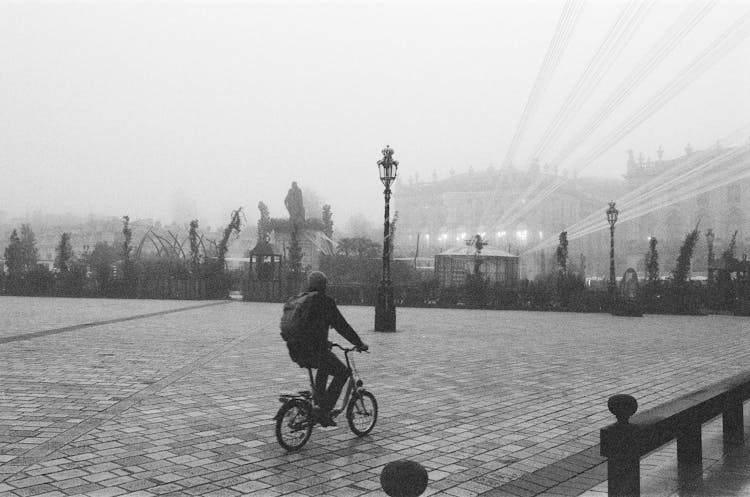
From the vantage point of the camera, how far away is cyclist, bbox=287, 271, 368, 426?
5.50 metres

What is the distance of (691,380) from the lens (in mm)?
9344

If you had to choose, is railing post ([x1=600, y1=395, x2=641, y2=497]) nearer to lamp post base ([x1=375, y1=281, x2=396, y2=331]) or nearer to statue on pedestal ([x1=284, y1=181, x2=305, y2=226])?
lamp post base ([x1=375, y1=281, x2=396, y2=331])

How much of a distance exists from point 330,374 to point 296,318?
1.94 feet

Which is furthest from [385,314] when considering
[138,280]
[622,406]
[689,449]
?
[138,280]

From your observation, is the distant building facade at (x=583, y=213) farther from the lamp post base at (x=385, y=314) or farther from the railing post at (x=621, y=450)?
the railing post at (x=621, y=450)

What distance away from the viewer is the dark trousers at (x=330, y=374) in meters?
5.61

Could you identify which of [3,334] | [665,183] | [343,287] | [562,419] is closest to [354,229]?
[665,183]

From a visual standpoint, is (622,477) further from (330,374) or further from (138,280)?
(138,280)

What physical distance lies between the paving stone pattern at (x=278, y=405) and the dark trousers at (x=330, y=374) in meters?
0.40

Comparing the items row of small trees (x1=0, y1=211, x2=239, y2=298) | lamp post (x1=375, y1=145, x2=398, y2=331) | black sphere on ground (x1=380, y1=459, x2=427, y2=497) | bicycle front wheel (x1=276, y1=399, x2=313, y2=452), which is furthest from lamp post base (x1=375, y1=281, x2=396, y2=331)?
row of small trees (x1=0, y1=211, x2=239, y2=298)

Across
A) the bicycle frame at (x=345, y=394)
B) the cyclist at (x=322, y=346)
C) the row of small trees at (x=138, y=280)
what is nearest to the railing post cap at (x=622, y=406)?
the cyclist at (x=322, y=346)

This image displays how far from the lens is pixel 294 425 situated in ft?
17.8

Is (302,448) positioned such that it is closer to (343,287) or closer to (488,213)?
(343,287)

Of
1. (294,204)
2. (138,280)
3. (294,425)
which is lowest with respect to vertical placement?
(294,425)
